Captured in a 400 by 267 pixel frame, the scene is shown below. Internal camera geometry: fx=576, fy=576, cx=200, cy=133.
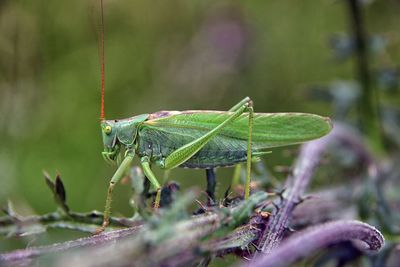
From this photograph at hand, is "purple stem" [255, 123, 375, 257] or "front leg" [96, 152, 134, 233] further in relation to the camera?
"front leg" [96, 152, 134, 233]

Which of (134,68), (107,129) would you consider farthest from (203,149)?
(134,68)

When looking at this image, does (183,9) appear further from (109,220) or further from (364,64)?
(109,220)

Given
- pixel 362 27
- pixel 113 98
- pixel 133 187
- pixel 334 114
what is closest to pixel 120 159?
pixel 133 187

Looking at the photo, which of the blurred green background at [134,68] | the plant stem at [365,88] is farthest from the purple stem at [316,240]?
the blurred green background at [134,68]

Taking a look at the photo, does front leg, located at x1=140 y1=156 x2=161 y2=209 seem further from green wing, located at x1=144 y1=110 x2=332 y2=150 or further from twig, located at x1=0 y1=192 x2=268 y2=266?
twig, located at x1=0 y1=192 x2=268 y2=266

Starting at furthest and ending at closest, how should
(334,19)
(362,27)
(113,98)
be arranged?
(334,19) → (113,98) → (362,27)

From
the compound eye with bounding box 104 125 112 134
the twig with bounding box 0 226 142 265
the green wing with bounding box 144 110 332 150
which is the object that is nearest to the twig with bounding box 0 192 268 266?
the twig with bounding box 0 226 142 265

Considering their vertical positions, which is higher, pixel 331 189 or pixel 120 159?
pixel 120 159
